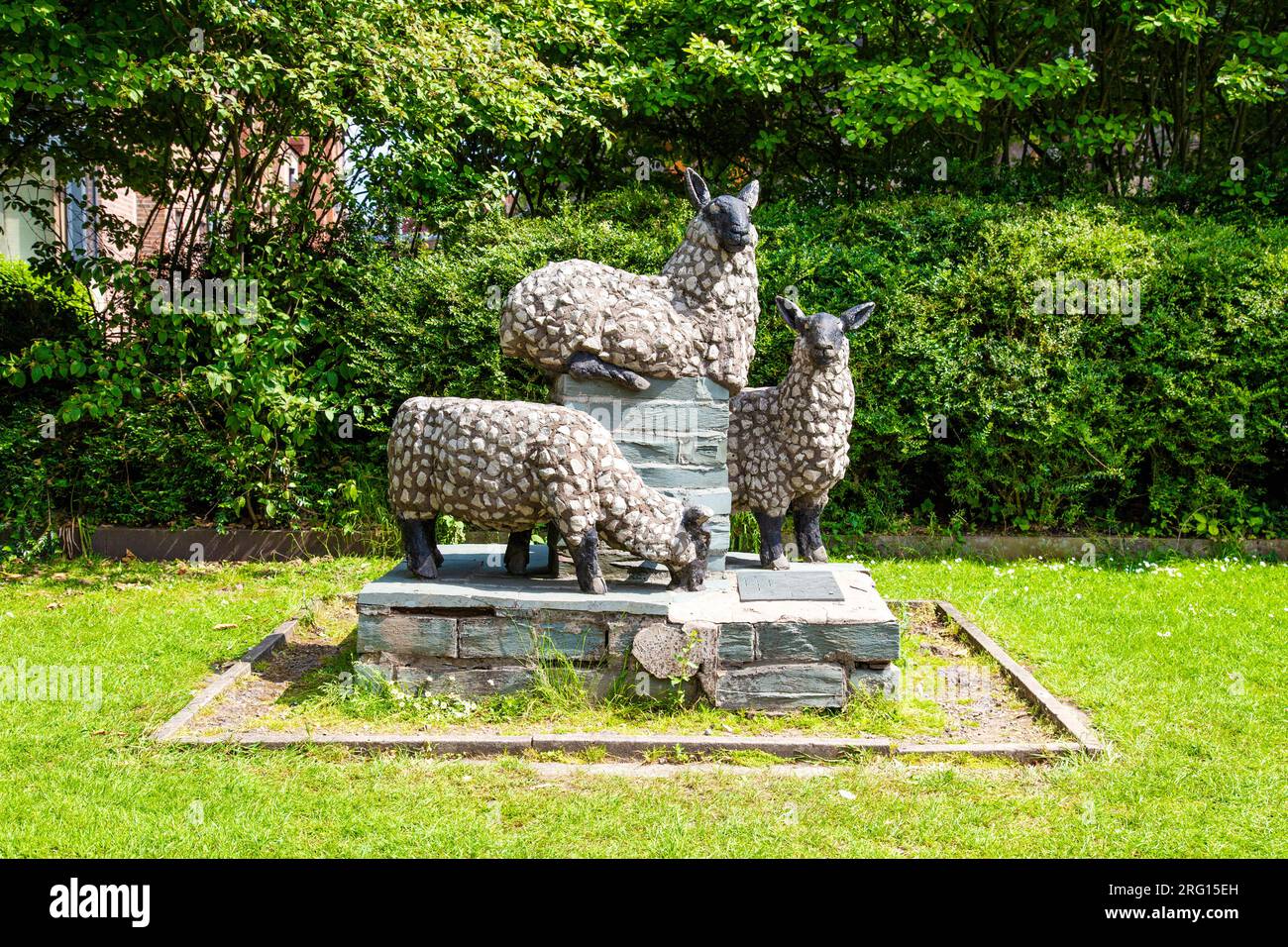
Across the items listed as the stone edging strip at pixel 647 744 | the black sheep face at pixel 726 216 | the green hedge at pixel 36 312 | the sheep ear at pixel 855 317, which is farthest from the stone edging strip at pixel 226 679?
the green hedge at pixel 36 312

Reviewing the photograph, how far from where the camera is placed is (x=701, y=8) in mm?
10766

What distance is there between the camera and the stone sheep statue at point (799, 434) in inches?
241

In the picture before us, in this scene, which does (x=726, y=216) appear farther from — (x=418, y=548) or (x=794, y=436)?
(x=418, y=548)

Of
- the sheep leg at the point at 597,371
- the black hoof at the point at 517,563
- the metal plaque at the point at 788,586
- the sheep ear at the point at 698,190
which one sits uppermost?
the sheep ear at the point at 698,190

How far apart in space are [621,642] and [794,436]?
1.71 m

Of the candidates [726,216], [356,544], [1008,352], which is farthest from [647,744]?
[1008,352]

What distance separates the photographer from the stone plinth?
6.02m

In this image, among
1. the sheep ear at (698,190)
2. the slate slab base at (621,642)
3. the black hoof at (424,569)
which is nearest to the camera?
the slate slab base at (621,642)

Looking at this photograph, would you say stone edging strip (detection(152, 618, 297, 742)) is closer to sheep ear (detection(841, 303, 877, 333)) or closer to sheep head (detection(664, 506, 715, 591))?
sheep head (detection(664, 506, 715, 591))

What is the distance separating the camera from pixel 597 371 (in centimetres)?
590

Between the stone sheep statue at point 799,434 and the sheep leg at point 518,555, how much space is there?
1.29 m

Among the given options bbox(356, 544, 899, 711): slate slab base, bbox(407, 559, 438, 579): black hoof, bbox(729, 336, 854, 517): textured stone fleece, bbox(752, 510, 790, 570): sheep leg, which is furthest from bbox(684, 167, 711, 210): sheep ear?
bbox(407, 559, 438, 579): black hoof

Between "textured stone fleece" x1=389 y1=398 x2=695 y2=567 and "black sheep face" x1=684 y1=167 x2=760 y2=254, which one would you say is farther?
"black sheep face" x1=684 y1=167 x2=760 y2=254

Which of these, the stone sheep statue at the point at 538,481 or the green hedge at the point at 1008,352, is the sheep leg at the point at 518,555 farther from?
the green hedge at the point at 1008,352
